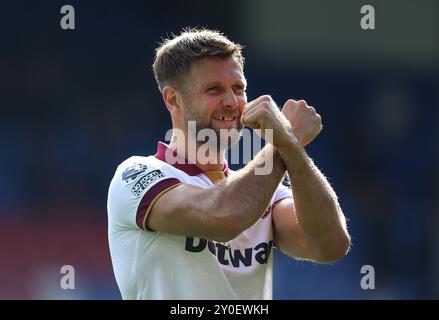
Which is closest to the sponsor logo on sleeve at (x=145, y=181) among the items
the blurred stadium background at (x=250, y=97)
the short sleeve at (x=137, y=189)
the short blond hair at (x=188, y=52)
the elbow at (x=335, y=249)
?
the short sleeve at (x=137, y=189)

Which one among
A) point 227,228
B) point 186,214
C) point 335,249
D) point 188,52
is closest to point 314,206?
point 335,249

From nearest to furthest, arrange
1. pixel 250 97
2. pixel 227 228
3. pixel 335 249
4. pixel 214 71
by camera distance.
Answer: pixel 227 228
pixel 335 249
pixel 214 71
pixel 250 97

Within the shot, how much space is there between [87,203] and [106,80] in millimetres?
1310

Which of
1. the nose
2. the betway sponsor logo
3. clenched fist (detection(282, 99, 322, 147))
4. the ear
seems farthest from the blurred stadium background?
clenched fist (detection(282, 99, 322, 147))

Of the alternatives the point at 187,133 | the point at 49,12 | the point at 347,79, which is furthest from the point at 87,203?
the point at 187,133

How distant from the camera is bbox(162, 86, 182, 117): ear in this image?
3.31 m

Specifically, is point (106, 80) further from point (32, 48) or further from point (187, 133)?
point (187, 133)

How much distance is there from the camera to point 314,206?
2973 mm

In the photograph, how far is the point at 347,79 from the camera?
9.48 meters

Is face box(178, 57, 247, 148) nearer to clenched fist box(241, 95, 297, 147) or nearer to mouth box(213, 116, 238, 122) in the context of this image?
mouth box(213, 116, 238, 122)

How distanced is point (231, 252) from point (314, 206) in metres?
0.37

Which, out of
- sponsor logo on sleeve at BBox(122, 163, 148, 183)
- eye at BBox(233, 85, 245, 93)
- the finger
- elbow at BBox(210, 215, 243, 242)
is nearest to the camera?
elbow at BBox(210, 215, 243, 242)

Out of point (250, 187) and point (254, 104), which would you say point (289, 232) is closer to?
point (250, 187)

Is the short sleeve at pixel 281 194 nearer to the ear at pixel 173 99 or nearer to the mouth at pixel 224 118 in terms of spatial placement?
the mouth at pixel 224 118
